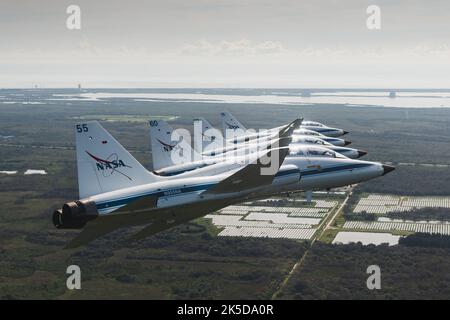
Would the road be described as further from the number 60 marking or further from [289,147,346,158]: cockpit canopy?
the number 60 marking

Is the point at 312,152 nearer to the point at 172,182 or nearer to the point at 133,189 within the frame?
the point at 172,182

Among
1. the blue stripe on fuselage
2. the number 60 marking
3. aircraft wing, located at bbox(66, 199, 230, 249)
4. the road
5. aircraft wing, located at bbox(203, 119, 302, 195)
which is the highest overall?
the number 60 marking

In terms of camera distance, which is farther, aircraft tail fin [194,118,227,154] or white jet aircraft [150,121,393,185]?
aircraft tail fin [194,118,227,154]

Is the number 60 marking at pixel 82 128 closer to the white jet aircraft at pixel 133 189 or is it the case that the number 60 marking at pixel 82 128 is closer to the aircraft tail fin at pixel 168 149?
the white jet aircraft at pixel 133 189

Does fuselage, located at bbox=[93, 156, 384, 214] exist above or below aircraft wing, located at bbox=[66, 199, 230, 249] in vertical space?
above

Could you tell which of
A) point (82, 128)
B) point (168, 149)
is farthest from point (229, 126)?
point (82, 128)

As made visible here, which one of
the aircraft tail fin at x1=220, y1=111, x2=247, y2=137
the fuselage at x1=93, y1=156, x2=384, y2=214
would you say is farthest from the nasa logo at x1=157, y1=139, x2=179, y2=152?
the aircraft tail fin at x1=220, y1=111, x2=247, y2=137
